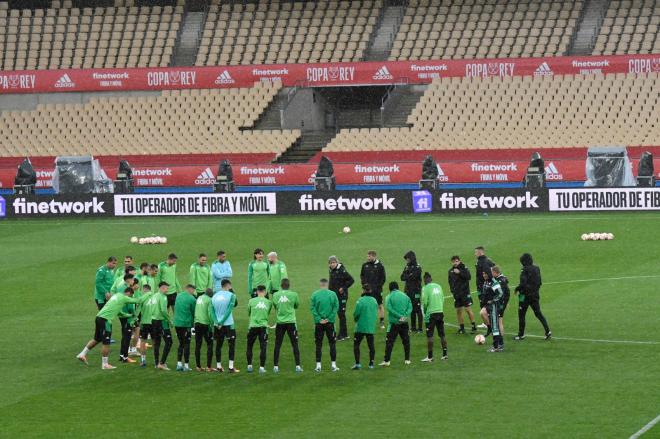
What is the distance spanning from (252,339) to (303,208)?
28337mm

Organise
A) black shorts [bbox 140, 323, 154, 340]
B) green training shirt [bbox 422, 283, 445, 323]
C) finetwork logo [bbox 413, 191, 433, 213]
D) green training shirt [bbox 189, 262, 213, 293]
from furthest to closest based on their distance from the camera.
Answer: finetwork logo [bbox 413, 191, 433, 213] < green training shirt [bbox 189, 262, 213, 293] < black shorts [bbox 140, 323, 154, 340] < green training shirt [bbox 422, 283, 445, 323]

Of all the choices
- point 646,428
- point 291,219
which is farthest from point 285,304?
point 291,219

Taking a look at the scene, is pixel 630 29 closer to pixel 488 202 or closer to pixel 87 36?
pixel 488 202

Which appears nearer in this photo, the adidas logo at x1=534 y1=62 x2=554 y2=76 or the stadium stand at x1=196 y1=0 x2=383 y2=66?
the adidas logo at x1=534 y1=62 x2=554 y2=76

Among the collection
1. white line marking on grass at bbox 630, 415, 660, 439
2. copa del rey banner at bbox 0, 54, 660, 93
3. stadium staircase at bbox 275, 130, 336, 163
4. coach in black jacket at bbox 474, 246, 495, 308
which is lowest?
white line marking on grass at bbox 630, 415, 660, 439

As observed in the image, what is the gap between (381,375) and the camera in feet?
81.7

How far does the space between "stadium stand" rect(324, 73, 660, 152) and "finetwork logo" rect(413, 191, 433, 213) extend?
35.5 feet

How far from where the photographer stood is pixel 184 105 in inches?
2741

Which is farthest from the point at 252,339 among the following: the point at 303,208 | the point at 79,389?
the point at 303,208

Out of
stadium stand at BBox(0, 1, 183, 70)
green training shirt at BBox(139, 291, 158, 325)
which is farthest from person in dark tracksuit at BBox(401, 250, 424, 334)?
stadium stand at BBox(0, 1, 183, 70)

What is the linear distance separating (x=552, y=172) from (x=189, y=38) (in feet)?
79.1

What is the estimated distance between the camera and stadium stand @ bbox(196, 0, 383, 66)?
7012 centimetres

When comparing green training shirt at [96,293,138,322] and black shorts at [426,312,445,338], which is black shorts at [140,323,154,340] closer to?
green training shirt at [96,293,138,322]

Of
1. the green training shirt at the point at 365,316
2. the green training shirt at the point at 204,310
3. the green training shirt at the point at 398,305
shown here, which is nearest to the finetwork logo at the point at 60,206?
the green training shirt at the point at 204,310
